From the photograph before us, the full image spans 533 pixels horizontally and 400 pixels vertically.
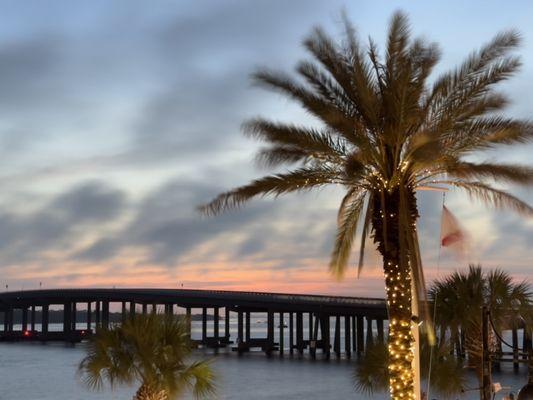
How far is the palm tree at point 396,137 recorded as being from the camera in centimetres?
1806

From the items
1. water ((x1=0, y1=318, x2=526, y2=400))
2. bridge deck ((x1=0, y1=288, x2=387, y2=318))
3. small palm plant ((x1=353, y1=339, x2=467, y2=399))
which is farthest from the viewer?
bridge deck ((x1=0, y1=288, x2=387, y2=318))

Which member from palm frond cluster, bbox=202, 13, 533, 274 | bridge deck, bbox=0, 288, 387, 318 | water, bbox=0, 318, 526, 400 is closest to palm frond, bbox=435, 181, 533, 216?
palm frond cluster, bbox=202, 13, 533, 274

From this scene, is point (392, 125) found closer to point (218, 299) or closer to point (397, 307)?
point (397, 307)

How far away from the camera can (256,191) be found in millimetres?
19516

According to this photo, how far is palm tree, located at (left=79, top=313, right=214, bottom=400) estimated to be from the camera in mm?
18502

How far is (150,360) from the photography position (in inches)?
729

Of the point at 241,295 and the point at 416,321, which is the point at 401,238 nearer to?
the point at 416,321

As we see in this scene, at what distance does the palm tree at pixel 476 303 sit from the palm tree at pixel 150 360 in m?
9.02

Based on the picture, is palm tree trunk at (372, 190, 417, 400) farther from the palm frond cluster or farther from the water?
the water

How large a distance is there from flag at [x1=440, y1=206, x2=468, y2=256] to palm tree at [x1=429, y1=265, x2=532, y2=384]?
546 cm

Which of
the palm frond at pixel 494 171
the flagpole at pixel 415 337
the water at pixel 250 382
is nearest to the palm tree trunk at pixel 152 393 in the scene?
the flagpole at pixel 415 337

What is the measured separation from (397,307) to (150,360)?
215 inches

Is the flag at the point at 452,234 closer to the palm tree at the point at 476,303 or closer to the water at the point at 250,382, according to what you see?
the palm tree at the point at 476,303

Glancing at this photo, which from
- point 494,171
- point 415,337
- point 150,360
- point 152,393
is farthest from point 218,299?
point 494,171
